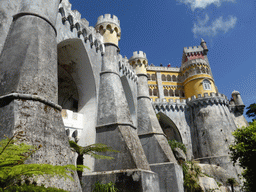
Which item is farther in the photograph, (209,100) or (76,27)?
(209,100)

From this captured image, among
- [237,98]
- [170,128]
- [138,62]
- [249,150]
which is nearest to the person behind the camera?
[249,150]

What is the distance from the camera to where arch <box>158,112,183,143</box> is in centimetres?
2966

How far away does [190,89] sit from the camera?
36.0 m

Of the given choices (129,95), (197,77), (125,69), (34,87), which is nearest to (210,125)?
(197,77)

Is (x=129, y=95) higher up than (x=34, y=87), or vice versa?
(x=129, y=95)

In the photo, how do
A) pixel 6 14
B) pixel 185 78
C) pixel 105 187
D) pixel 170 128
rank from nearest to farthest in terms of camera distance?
pixel 6 14 < pixel 105 187 < pixel 170 128 < pixel 185 78

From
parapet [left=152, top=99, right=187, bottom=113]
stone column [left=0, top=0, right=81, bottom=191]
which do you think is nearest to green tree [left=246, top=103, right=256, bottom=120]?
parapet [left=152, top=99, right=187, bottom=113]

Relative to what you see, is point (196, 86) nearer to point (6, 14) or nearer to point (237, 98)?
point (237, 98)

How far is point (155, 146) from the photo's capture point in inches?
633

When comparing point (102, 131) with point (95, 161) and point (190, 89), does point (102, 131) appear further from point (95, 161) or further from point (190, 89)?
point (190, 89)

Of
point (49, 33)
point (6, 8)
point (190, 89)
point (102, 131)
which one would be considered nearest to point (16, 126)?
point (49, 33)

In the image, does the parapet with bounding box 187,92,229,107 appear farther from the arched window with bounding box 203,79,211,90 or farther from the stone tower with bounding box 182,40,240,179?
the arched window with bounding box 203,79,211,90

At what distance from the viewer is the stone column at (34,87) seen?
500 cm

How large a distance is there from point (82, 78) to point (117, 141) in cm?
536
